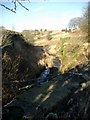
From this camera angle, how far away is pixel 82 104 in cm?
773

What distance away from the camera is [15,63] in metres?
14.7

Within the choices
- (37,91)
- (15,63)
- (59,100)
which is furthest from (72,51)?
(59,100)

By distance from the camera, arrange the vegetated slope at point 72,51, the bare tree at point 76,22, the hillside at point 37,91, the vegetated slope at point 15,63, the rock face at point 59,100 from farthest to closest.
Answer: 1. the bare tree at point 76,22
2. the vegetated slope at point 72,51
3. the vegetated slope at point 15,63
4. the hillside at point 37,91
5. the rock face at point 59,100

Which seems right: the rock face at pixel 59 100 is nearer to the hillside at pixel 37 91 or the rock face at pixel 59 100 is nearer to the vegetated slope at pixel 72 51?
the hillside at pixel 37 91

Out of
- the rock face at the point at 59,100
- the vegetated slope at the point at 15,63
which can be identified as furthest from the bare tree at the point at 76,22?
the rock face at the point at 59,100

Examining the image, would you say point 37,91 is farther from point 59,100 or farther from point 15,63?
point 15,63

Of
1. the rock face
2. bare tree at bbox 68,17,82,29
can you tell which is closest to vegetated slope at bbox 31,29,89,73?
bare tree at bbox 68,17,82,29

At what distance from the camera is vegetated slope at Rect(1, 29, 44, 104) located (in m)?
13.1

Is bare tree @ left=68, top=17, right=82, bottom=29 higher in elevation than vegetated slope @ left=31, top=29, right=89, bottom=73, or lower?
higher

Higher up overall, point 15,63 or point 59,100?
point 15,63

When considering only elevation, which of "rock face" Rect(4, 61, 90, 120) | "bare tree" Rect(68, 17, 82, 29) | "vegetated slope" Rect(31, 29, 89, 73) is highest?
"bare tree" Rect(68, 17, 82, 29)

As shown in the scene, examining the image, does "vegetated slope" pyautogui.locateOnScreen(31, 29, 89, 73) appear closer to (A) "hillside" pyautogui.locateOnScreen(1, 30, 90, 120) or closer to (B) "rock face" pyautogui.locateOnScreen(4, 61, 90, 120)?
(A) "hillside" pyautogui.locateOnScreen(1, 30, 90, 120)

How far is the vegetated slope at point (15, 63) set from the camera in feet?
42.9

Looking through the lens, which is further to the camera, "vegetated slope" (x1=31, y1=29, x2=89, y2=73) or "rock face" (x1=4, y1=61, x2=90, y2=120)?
"vegetated slope" (x1=31, y1=29, x2=89, y2=73)
